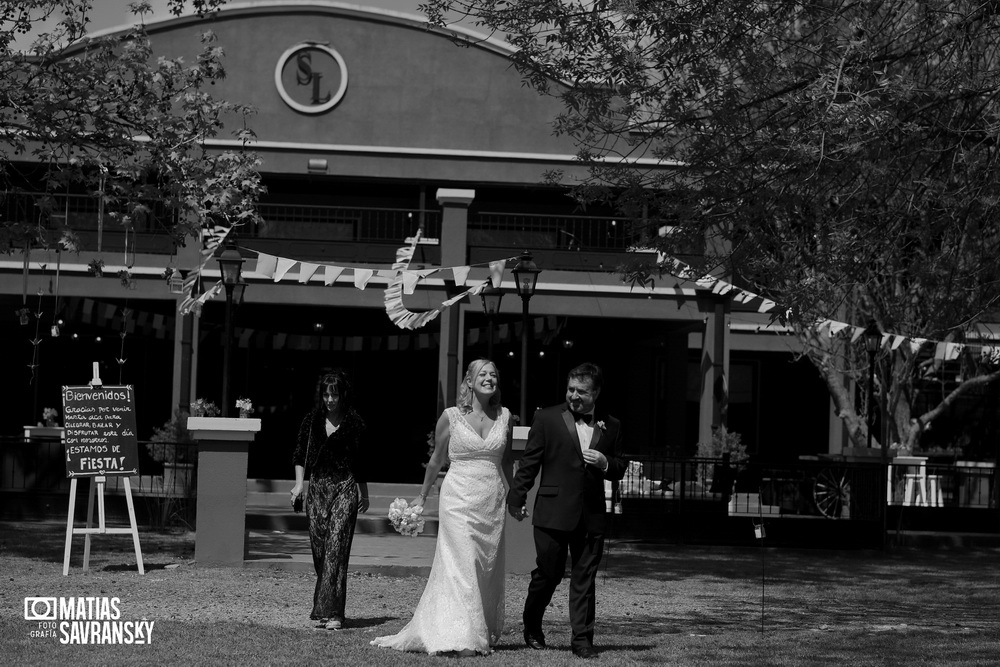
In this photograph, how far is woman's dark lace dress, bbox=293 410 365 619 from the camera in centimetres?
877

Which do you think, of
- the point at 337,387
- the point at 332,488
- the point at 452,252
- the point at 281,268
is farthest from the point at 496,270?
the point at 332,488

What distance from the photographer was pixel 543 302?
22.7m

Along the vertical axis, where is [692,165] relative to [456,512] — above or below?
above

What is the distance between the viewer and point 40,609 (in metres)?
9.40

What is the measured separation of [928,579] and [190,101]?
10.0 meters

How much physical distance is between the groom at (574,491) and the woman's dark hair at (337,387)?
1.54m

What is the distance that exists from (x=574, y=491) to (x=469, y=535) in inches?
28.3

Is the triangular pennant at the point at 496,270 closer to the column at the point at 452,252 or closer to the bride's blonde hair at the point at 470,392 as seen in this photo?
the column at the point at 452,252

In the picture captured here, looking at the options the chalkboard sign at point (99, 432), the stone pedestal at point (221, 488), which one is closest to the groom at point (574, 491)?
the stone pedestal at point (221, 488)

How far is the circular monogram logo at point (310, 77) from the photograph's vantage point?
24.6m

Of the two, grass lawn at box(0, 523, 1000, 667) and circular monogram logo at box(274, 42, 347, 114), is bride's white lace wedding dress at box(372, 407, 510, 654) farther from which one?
circular monogram logo at box(274, 42, 347, 114)

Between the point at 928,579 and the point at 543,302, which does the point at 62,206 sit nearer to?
the point at 543,302

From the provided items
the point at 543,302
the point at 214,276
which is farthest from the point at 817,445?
the point at 214,276

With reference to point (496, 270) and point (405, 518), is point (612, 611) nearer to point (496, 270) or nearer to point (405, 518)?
point (405, 518)
